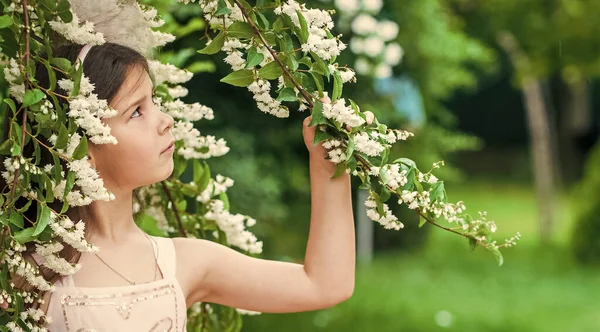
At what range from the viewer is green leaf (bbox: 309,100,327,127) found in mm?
1600

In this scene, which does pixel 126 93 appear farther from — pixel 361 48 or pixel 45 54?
pixel 361 48

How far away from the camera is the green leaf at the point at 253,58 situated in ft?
5.16

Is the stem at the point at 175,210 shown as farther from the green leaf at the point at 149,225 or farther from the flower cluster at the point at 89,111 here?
the flower cluster at the point at 89,111

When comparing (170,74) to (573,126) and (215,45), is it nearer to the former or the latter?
(215,45)

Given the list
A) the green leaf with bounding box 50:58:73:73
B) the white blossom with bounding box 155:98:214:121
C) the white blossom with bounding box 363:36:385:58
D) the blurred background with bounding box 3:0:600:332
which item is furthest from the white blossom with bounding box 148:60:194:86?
the white blossom with bounding box 363:36:385:58

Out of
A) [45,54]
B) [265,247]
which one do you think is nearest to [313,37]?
[45,54]

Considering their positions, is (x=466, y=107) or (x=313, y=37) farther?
(x=466, y=107)

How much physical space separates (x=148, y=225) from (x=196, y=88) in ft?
10.6

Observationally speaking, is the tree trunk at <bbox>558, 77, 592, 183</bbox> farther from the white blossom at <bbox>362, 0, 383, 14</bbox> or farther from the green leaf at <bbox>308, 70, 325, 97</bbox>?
the green leaf at <bbox>308, 70, 325, 97</bbox>

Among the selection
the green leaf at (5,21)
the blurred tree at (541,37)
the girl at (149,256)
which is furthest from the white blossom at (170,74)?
the blurred tree at (541,37)

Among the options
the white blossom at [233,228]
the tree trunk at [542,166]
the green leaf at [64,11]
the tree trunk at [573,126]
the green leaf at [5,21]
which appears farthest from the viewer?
the tree trunk at [573,126]

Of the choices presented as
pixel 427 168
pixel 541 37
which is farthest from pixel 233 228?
pixel 541 37

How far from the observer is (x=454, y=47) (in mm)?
6969

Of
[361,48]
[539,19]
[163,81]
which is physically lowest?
[163,81]
